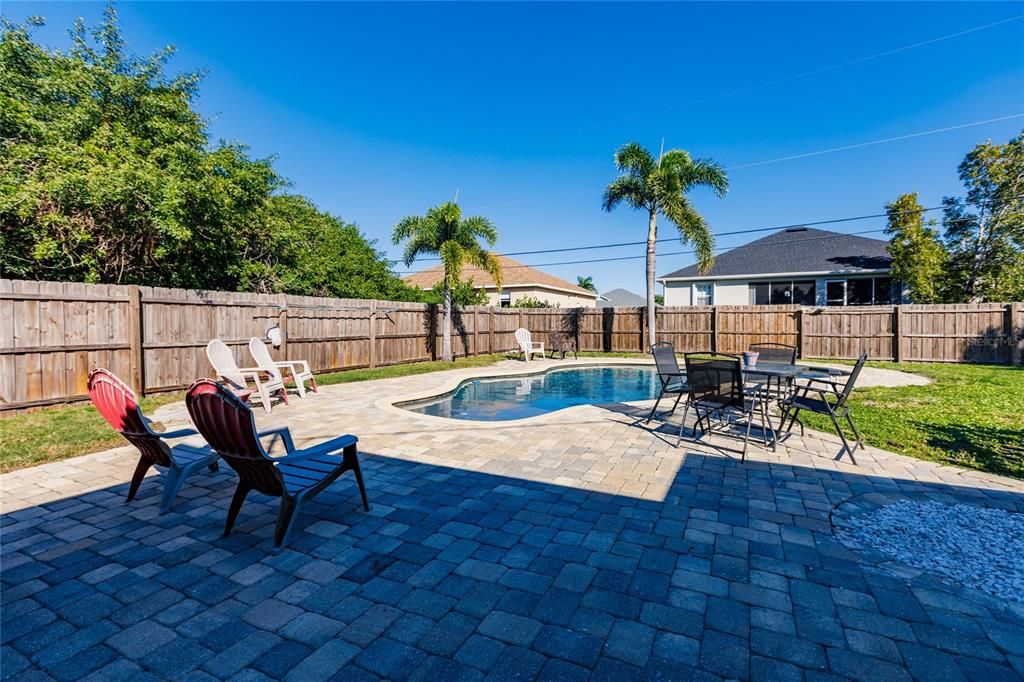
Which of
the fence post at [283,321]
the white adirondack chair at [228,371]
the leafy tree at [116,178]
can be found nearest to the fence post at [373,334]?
the fence post at [283,321]

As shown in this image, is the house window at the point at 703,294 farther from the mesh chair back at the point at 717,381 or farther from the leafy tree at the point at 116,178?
the mesh chair back at the point at 717,381

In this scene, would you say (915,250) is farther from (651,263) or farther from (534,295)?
(534,295)

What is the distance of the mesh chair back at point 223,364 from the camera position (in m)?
7.04

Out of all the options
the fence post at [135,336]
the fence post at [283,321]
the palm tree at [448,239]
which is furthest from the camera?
the palm tree at [448,239]

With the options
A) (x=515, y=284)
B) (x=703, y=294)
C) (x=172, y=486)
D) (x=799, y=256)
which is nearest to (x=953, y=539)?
(x=172, y=486)

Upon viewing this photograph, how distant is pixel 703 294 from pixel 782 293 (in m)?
3.33

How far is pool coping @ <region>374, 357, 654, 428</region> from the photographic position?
6.17 m

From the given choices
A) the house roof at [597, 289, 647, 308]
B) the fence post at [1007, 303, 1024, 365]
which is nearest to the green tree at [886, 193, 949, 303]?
the fence post at [1007, 303, 1024, 365]

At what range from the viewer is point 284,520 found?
A: 2.77m

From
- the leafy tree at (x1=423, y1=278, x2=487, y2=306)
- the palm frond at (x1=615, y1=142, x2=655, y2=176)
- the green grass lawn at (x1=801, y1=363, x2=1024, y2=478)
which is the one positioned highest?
the palm frond at (x1=615, y1=142, x2=655, y2=176)

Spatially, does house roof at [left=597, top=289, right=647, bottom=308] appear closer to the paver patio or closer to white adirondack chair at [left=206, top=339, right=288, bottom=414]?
white adirondack chair at [left=206, top=339, right=288, bottom=414]

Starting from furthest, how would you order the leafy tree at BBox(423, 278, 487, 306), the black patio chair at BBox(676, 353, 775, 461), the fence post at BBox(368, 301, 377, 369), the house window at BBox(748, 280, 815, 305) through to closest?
the leafy tree at BBox(423, 278, 487, 306)
the house window at BBox(748, 280, 815, 305)
the fence post at BBox(368, 301, 377, 369)
the black patio chair at BBox(676, 353, 775, 461)

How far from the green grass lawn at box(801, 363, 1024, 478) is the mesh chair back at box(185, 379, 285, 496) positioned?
5.85m

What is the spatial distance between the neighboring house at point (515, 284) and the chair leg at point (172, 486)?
2446 centimetres
